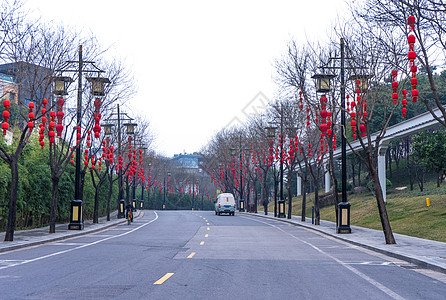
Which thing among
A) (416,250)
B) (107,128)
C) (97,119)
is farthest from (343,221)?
(107,128)

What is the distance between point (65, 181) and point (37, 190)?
496 cm

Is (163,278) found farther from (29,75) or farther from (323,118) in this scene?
(29,75)

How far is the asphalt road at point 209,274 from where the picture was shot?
9289mm

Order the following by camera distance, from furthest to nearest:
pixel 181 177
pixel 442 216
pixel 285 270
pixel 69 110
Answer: pixel 181 177, pixel 69 110, pixel 442 216, pixel 285 270

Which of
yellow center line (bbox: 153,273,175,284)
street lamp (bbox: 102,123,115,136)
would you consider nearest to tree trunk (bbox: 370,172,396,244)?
yellow center line (bbox: 153,273,175,284)

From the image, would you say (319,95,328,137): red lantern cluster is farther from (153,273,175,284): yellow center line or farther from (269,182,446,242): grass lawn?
(153,273,175,284): yellow center line

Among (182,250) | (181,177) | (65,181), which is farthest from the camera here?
(181,177)

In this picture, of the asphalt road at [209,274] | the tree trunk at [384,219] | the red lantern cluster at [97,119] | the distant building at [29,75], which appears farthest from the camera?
the red lantern cluster at [97,119]

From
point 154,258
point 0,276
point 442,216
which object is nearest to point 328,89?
point 442,216

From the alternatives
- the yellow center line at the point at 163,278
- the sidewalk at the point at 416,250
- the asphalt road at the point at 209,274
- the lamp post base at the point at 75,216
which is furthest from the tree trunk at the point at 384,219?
the lamp post base at the point at 75,216

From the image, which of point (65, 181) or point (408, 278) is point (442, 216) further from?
point (65, 181)

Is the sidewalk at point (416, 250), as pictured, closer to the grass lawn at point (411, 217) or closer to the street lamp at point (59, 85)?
the grass lawn at point (411, 217)

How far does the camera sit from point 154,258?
49.8 feet

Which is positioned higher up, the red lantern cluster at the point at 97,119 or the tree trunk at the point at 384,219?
the red lantern cluster at the point at 97,119
